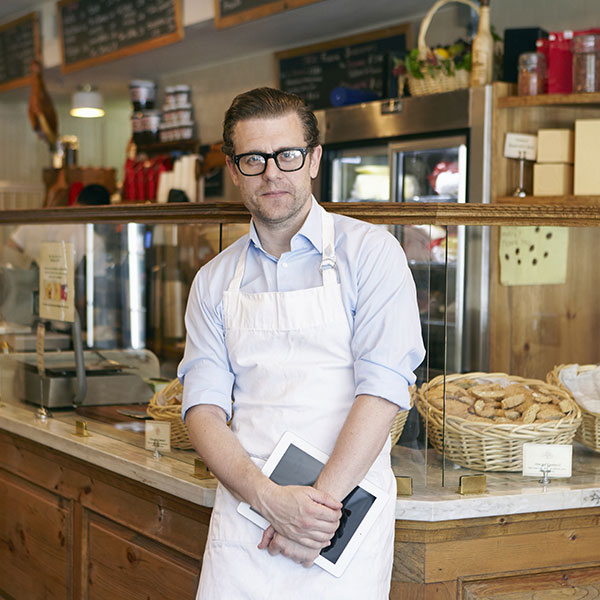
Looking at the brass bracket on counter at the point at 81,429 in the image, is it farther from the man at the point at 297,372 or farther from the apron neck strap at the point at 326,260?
the apron neck strap at the point at 326,260

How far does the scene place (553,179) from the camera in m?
3.24

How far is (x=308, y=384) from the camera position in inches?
64.3

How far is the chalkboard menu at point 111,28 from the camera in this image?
4.74 metres

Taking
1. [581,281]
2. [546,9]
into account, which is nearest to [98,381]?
[581,281]

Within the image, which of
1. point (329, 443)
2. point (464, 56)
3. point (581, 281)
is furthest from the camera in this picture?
point (464, 56)

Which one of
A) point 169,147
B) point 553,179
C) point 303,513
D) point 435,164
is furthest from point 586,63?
point 169,147

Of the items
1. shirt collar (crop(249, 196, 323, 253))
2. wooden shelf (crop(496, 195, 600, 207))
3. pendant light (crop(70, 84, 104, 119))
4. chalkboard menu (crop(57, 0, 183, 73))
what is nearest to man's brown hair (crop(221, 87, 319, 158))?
shirt collar (crop(249, 196, 323, 253))

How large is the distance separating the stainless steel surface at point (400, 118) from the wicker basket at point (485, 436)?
174cm

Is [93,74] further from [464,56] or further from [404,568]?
[404,568]

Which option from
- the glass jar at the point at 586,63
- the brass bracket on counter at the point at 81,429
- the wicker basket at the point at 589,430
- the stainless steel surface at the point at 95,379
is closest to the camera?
the wicker basket at the point at 589,430

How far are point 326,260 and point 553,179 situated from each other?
1.85 m

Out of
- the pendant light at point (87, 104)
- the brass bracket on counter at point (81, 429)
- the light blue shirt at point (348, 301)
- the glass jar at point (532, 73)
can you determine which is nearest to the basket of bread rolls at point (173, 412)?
the brass bracket on counter at point (81, 429)

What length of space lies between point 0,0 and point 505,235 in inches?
192

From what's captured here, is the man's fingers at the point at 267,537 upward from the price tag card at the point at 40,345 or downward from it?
downward
